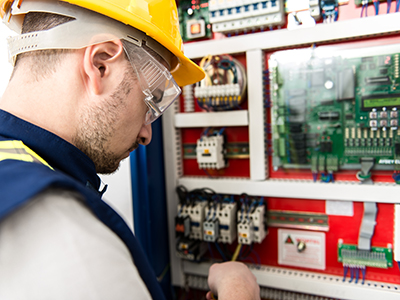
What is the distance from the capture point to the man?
431 mm

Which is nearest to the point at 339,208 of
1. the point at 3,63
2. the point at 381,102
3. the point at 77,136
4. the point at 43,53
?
the point at 381,102

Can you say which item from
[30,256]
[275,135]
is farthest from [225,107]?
[30,256]

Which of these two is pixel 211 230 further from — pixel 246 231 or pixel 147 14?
pixel 147 14

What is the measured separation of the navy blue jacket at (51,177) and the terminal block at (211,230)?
990 mm

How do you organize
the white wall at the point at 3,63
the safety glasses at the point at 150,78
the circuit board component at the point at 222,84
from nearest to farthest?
1. the safety glasses at the point at 150,78
2. the white wall at the point at 3,63
3. the circuit board component at the point at 222,84

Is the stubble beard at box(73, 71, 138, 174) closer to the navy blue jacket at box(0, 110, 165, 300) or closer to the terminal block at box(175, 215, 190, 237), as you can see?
the navy blue jacket at box(0, 110, 165, 300)

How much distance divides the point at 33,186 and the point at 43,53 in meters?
0.43

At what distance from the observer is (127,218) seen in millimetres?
1748

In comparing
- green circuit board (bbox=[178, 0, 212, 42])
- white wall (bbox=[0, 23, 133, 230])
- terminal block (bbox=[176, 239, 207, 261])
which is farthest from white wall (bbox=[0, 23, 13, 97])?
terminal block (bbox=[176, 239, 207, 261])

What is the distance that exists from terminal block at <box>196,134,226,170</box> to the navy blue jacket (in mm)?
980

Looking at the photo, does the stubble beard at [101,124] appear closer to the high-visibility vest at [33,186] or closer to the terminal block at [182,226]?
the high-visibility vest at [33,186]

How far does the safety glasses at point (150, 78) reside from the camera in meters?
0.81

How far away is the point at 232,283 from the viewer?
0.94 meters

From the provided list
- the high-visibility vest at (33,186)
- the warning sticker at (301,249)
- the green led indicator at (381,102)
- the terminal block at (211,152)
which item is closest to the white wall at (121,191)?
the terminal block at (211,152)
